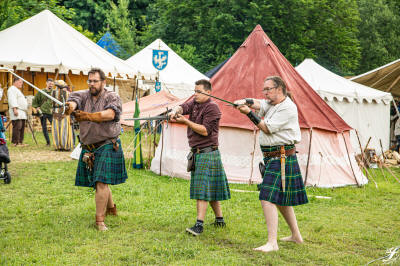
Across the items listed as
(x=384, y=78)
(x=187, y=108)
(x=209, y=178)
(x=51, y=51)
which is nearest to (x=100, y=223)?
(x=209, y=178)

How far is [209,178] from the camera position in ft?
15.7

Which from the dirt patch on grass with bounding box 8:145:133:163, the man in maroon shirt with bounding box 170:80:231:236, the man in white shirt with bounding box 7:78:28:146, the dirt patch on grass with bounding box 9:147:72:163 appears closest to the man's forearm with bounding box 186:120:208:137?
the man in maroon shirt with bounding box 170:80:231:236

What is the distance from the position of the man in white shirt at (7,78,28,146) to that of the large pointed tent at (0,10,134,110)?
0.87 m

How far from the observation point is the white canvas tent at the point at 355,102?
1222 centimetres

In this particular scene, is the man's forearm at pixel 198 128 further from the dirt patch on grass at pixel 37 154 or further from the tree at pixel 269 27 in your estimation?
the tree at pixel 269 27

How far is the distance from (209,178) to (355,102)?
897 centimetres

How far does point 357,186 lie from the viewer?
26.8 feet

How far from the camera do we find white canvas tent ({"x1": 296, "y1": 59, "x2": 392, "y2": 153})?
1222 cm

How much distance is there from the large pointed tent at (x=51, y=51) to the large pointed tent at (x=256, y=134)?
475cm

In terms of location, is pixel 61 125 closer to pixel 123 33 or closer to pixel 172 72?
pixel 172 72

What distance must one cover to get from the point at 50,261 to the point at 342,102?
34.0ft

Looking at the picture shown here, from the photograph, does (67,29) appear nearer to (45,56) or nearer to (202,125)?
(45,56)

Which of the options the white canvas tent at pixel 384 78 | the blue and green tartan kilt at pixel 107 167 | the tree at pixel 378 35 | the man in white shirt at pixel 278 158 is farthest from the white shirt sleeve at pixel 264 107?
the tree at pixel 378 35

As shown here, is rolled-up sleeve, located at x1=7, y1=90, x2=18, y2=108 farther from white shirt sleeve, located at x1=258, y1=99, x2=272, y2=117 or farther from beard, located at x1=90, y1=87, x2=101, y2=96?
white shirt sleeve, located at x1=258, y1=99, x2=272, y2=117
